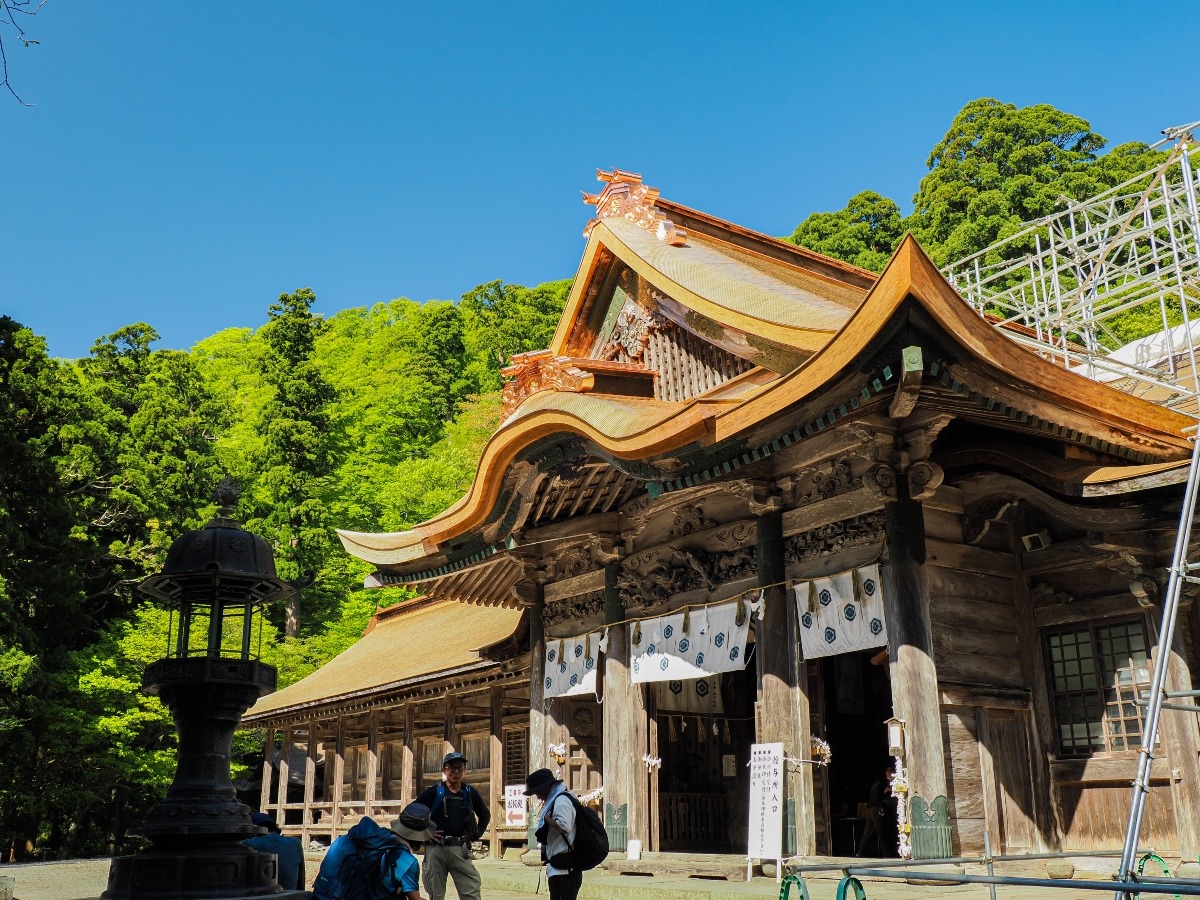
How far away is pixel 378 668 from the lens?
2242 centimetres

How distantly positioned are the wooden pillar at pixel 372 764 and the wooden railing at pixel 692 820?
23.8 ft

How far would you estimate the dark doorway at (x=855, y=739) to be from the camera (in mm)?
16453

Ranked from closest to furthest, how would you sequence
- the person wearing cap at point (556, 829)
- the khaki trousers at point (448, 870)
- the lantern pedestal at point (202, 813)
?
the person wearing cap at point (556, 829)
the lantern pedestal at point (202, 813)
the khaki trousers at point (448, 870)

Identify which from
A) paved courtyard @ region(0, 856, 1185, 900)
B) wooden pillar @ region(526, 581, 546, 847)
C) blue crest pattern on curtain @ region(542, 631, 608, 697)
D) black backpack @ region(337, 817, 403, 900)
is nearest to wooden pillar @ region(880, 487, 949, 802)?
paved courtyard @ region(0, 856, 1185, 900)

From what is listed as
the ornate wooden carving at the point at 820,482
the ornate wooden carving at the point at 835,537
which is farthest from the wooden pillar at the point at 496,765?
the ornate wooden carving at the point at 820,482

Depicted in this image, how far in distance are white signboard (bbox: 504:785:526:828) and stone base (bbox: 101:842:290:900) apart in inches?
371

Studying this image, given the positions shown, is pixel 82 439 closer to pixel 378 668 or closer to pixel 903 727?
pixel 378 668

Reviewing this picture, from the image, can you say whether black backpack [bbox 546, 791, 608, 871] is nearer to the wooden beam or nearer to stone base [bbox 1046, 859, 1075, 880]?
stone base [bbox 1046, 859, 1075, 880]

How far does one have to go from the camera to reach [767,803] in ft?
35.1

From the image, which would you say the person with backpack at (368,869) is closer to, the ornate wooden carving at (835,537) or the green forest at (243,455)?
the ornate wooden carving at (835,537)

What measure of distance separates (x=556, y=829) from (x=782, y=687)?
4871 mm

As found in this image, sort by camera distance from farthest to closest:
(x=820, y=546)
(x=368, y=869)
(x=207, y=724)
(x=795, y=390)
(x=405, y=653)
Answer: (x=405, y=653)
(x=820, y=546)
(x=795, y=390)
(x=207, y=724)
(x=368, y=869)

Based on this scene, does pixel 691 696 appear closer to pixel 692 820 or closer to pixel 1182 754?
pixel 692 820

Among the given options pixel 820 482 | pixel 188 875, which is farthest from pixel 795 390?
pixel 188 875
